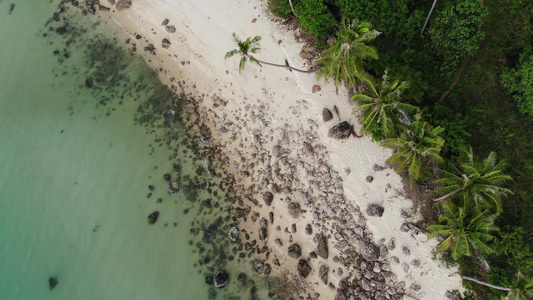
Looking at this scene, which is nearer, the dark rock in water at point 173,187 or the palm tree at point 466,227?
the palm tree at point 466,227

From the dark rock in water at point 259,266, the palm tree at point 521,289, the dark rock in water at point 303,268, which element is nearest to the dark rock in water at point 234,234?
the dark rock in water at point 259,266

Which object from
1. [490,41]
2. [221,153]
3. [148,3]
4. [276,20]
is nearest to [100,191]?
[221,153]

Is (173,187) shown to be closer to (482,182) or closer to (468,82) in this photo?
(482,182)

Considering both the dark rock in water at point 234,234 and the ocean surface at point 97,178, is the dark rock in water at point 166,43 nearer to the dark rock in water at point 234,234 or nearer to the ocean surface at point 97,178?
the ocean surface at point 97,178

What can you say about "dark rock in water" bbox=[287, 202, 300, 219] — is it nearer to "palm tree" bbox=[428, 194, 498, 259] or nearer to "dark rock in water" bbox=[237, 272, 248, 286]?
"dark rock in water" bbox=[237, 272, 248, 286]

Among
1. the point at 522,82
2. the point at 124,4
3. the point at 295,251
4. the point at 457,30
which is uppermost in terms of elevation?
the point at 124,4

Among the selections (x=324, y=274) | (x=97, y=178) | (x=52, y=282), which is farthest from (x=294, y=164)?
(x=52, y=282)

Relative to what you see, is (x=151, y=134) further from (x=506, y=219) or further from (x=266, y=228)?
(x=506, y=219)
